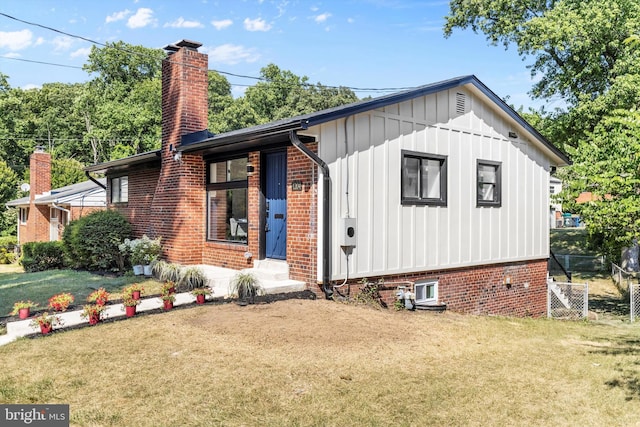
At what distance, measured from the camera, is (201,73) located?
12.6 metres

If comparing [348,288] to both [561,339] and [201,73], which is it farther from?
[201,73]

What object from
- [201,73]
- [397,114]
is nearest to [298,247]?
[397,114]

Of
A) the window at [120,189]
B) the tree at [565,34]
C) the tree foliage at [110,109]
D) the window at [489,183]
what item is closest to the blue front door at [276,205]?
the window at [489,183]

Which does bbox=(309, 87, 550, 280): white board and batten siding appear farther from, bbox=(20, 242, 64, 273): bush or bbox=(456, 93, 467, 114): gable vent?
bbox=(20, 242, 64, 273): bush

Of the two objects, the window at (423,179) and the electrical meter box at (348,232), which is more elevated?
the window at (423,179)

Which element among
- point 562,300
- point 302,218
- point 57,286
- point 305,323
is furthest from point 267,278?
point 562,300

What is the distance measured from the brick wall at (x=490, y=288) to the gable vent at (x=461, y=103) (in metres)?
3.64

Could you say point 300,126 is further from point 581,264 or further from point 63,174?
point 63,174

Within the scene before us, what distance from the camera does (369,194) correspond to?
912 centimetres

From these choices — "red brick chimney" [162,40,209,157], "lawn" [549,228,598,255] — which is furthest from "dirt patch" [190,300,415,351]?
"lawn" [549,228,598,255]

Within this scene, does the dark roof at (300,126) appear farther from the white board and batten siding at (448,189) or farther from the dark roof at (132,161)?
the white board and batten siding at (448,189)

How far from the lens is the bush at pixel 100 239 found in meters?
13.0

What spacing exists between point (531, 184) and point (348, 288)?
→ 6.94 metres

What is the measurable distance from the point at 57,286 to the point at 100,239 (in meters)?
2.27
